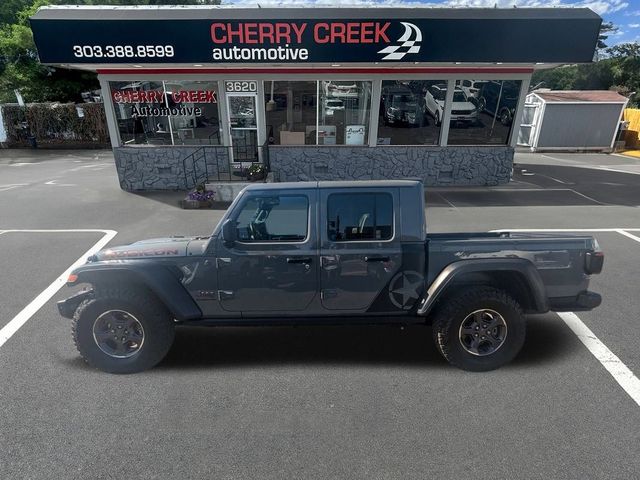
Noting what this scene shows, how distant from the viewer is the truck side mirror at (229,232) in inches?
140

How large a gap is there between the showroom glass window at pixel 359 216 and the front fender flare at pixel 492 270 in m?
0.65

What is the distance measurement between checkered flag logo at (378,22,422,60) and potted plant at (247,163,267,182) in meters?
4.40

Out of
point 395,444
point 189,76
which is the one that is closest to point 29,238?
point 189,76

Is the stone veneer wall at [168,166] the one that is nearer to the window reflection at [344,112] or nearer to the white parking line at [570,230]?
the window reflection at [344,112]

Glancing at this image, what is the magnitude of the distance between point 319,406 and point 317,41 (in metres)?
9.04

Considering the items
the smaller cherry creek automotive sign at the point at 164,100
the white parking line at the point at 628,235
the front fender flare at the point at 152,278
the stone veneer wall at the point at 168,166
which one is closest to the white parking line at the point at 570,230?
the white parking line at the point at 628,235

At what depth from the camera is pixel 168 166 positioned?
11.8m

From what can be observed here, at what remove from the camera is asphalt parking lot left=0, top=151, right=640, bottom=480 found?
2.86 metres

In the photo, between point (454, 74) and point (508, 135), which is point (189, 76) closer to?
point (454, 74)

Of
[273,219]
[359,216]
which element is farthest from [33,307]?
[359,216]

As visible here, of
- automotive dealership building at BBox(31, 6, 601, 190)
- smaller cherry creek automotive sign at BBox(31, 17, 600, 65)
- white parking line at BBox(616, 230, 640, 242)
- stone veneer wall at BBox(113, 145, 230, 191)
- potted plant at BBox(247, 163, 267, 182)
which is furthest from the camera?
stone veneer wall at BBox(113, 145, 230, 191)

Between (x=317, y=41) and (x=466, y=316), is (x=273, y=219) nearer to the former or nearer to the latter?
(x=466, y=316)

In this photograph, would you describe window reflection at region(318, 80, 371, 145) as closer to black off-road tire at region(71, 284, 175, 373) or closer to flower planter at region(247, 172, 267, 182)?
flower planter at region(247, 172, 267, 182)

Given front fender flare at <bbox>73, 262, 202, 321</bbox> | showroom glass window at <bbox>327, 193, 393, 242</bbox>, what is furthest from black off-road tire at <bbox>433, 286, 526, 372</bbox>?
front fender flare at <bbox>73, 262, 202, 321</bbox>
